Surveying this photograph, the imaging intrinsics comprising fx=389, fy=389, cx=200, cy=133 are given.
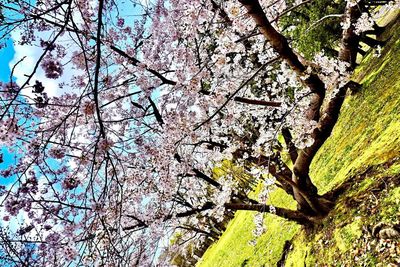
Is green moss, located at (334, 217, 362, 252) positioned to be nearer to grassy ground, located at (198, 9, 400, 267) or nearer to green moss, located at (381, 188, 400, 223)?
grassy ground, located at (198, 9, 400, 267)

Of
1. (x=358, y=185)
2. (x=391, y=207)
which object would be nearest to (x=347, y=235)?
(x=391, y=207)

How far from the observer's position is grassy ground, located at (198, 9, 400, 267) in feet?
12.4

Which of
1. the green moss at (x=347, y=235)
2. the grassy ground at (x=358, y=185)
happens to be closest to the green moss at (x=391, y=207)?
the grassy ground at (x=358, y=185)

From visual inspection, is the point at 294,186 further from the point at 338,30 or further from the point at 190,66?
the point at 338,30

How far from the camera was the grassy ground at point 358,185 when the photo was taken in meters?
3.78

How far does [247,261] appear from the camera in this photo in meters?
8.38

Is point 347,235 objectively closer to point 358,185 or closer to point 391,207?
point 391,207

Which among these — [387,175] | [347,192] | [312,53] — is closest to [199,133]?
[347,192]

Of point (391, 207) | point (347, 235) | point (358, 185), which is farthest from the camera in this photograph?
point (358, 185)

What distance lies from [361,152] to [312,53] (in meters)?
5.49

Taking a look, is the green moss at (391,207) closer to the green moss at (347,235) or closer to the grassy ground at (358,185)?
the grassy ground at (358,185)

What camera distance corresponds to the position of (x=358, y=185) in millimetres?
4707

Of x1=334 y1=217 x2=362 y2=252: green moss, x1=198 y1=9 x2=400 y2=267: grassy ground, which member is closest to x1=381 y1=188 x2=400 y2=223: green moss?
x1=198 y1=9 x2=400 y2=267: grassy ground

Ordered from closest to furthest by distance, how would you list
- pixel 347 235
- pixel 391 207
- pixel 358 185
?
pixel 391 207
pixel 347 235
pixel 358 185
